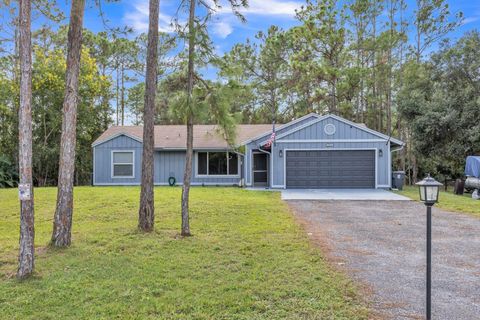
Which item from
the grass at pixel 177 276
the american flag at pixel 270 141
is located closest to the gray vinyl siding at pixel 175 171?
the american flag at pixel 270 141

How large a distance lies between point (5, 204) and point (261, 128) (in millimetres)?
12705

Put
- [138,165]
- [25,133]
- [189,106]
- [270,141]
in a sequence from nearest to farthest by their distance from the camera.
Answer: [25,133] → [189,106] → [270,141] → [138,165]

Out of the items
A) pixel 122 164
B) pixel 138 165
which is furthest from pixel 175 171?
pixel 122 164

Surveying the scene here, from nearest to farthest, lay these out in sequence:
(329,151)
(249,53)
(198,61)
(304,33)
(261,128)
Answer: (198,61) → (329,151) → (261,128) → (304,33) → (249,53)

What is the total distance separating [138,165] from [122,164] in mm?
824

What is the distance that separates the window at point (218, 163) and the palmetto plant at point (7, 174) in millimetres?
9941

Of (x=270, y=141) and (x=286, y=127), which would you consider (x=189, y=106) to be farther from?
(x=286, y=127)

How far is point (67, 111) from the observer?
18.0 feet

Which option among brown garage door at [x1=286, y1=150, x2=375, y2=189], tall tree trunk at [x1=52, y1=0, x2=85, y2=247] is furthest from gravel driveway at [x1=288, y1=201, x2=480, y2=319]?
brown garage door at [x1=286, y1=150, x2=375, y2=189]

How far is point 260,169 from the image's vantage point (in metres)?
18.0

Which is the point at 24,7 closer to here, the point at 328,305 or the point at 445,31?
the point at 328,305

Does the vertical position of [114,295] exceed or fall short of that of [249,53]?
it falls short

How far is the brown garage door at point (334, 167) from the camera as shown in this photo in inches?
628

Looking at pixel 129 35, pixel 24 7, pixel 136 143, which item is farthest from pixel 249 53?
pixel 24 7
